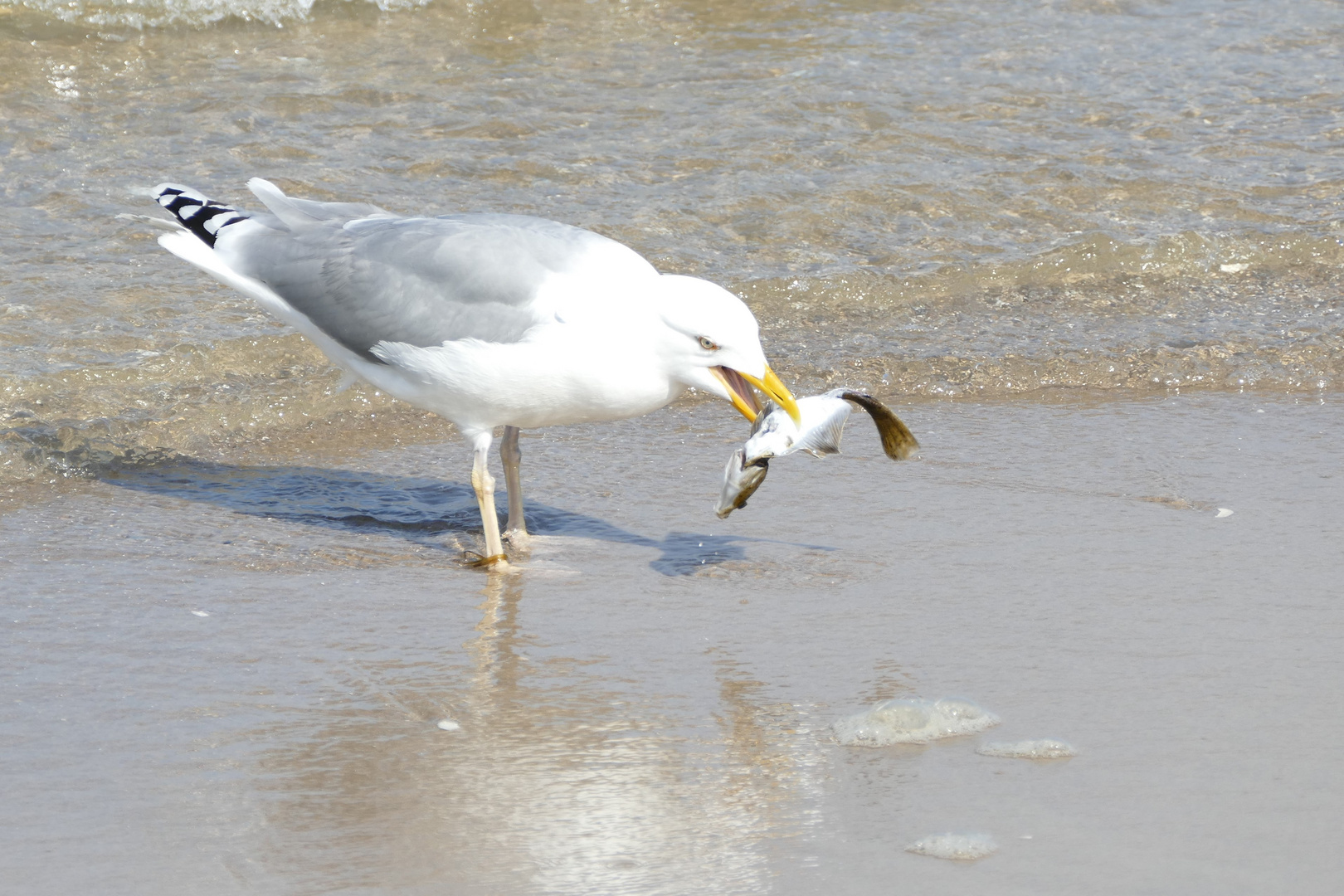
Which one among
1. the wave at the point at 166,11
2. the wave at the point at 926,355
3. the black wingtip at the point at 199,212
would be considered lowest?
the wave at the point at 926,355

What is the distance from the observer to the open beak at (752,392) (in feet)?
13.3

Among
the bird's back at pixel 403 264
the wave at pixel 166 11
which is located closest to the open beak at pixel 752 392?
the bird's back at pixel 403 264

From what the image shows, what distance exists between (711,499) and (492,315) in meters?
0.98

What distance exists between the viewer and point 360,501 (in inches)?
195

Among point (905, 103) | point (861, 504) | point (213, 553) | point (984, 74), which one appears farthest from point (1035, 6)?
point (213, 553)

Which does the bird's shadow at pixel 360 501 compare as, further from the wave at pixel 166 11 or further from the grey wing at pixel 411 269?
the wave at pixel 166 11

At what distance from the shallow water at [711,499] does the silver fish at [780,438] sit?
0.27 meters

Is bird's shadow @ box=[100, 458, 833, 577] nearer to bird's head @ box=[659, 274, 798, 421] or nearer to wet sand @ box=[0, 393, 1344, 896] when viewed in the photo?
wet sand @ box=[0, 393, 1344, 896]

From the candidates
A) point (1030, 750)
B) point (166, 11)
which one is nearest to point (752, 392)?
point (1030, 750)

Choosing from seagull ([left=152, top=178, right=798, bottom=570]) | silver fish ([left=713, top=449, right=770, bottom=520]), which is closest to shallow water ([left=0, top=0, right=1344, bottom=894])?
silver fish ([left=713, top=449, right=770, bottom=520])

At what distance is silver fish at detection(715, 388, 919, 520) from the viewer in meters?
4.12

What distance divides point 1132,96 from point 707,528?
5.69 meters

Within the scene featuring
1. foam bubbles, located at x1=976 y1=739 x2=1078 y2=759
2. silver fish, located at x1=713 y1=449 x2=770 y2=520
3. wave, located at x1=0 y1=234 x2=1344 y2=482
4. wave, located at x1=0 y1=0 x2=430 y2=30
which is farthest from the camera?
wave, located at x1=0 y1=0 x2=430 y2=30

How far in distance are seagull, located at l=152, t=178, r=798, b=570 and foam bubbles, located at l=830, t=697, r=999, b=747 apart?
1.00 meters
